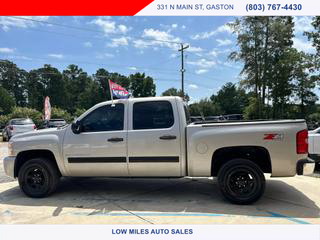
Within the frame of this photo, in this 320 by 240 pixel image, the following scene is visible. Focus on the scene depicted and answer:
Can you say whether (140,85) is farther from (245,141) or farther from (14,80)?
(245,141)

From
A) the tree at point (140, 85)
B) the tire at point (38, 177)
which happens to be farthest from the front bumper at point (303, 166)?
the tree at point (140, 85)

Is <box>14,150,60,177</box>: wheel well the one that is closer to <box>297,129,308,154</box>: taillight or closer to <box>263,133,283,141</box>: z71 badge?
<box>263,133,283,141</box>: z71 badge

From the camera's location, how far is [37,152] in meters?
5.64

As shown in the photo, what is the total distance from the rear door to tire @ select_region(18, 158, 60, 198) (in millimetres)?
1584

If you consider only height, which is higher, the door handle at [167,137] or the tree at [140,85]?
the tree at [140,85]

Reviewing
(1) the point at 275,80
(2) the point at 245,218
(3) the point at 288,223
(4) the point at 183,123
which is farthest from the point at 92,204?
(1) the point at 275,80

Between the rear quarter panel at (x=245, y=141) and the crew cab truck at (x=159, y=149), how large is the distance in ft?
0.05

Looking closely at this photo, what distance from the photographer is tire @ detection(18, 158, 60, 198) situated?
5.44 meters

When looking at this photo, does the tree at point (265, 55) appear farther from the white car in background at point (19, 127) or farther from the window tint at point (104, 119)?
the window tint at point (104, 119)

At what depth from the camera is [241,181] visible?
192 inches

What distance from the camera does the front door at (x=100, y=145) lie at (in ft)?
16.9

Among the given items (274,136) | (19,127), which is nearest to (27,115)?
(19,127)

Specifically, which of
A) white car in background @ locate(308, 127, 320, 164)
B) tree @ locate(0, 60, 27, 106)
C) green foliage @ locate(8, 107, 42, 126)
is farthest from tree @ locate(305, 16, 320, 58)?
tree @ locate(0, 60, 27, 106)

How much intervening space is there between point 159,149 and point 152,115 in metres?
0.66
